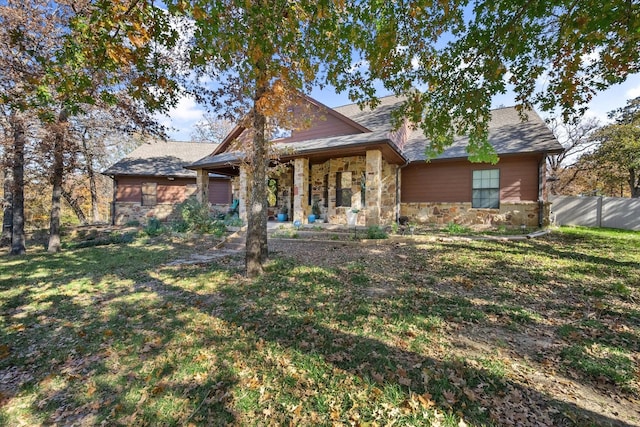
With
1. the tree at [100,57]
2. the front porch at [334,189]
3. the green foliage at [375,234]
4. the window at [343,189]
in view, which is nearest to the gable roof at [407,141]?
the front porch at [334,189]

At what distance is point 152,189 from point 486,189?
20.0m

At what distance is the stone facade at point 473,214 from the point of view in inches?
442

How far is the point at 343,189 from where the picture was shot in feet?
40.3

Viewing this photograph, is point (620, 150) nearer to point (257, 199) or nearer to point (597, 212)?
point (597, 212)

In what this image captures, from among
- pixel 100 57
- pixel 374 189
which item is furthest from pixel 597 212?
pixel 100 57

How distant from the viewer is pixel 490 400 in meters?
2.29

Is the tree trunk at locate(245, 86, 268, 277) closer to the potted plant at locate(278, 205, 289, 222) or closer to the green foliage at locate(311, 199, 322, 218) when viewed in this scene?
the green foliage at locate(311, 199, 322, 218)

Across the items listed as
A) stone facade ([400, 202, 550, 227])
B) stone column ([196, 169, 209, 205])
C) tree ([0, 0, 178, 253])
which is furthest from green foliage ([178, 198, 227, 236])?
stone facade ([400, 202, 550, 227])

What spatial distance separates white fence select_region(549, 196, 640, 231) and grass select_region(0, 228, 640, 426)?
31.7 ft

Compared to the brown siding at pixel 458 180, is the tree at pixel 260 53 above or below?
above

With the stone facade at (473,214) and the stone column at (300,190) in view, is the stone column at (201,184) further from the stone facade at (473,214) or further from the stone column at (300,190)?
the stone facade at (473,214)

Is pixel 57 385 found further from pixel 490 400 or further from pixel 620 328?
pixel 620 328

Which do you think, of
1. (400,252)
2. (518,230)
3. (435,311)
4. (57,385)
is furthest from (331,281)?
(518,230)

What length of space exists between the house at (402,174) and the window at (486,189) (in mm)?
36
